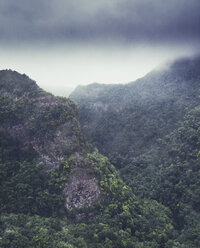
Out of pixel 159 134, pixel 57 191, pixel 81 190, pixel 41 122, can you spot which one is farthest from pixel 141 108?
pixel 57 191

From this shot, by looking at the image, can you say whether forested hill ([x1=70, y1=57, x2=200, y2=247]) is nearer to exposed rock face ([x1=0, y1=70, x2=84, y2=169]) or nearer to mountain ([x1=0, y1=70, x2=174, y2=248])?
mountain ([x1=0, y1=70, x2=174, y2=248])

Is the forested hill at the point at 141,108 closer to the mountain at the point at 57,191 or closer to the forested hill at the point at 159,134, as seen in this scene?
the forested hill at the point at 159,134

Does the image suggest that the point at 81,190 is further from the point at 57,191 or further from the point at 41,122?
A: the point at 41,122

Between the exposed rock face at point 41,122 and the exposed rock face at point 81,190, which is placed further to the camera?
the exposed rock face at point 41,122

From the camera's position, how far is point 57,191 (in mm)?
35844

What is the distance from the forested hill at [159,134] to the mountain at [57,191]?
4.05m

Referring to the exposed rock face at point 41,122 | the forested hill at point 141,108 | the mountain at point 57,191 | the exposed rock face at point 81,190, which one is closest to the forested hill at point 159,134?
the forested hill at point 141,108

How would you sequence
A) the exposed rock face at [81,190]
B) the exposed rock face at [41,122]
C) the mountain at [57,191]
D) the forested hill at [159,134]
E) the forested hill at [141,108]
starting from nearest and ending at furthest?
the mountain at [57,191]
the exposed rock face at [81,190]
the forested hill at [159,134]
the exposed rock face at [41,122]
the forested hill at [141,108]

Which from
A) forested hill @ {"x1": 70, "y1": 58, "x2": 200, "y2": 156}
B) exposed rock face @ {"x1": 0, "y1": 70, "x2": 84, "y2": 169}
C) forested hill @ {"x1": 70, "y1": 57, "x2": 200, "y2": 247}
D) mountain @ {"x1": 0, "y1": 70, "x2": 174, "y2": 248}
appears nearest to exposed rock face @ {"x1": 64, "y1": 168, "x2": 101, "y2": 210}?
mountain @ {"x1": 0, "y1": 70, "x2": 174, "y2": 248}

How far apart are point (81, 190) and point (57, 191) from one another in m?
4.73

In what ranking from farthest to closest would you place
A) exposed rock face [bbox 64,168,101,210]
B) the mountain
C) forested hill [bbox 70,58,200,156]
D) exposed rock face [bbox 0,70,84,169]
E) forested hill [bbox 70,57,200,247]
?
forested hill [bbox 70,58,200,156] → exposed rock face [bbox 0,70,84,169] → forested hill [bbox 70,57,200,247] → exposed rock face [bbox 64,168,101,210] → the mountain

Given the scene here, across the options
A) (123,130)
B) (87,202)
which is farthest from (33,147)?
(123,130)

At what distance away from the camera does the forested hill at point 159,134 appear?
3838cm

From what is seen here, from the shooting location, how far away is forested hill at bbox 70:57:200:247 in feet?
126
